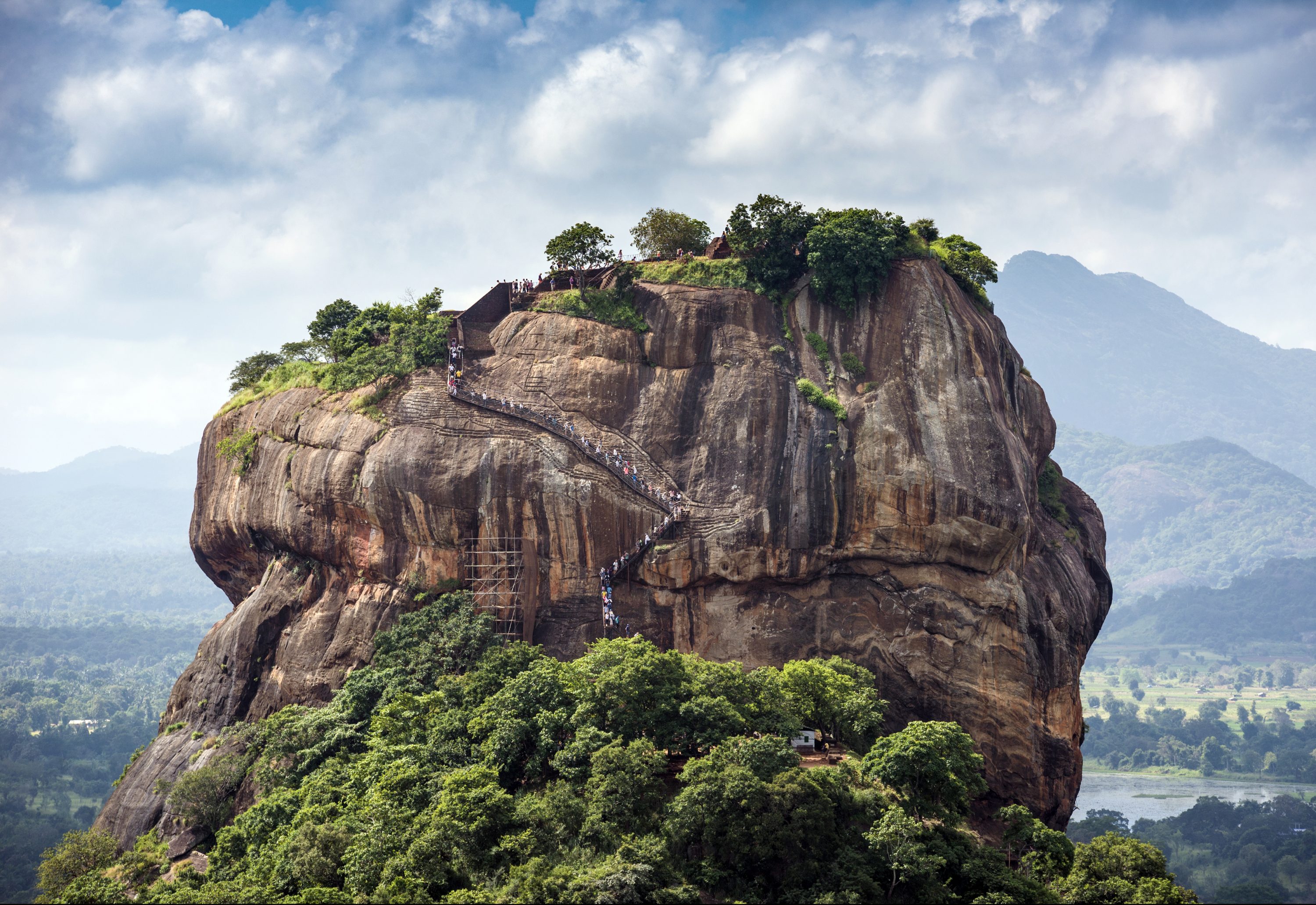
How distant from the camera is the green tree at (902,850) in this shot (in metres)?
28.4

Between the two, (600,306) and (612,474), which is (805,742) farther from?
(600,306)

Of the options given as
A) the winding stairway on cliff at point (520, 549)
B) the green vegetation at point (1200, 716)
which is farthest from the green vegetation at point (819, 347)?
the green vegetation at point (1200, 716)

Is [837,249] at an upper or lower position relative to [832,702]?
upper

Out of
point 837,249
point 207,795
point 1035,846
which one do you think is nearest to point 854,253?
point 837,249

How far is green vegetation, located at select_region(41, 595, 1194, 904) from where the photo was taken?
2852 cm

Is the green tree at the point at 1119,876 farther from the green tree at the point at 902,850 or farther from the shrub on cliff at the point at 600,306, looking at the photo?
the shrub on cliff at the point at 600,306

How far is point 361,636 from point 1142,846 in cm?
2611

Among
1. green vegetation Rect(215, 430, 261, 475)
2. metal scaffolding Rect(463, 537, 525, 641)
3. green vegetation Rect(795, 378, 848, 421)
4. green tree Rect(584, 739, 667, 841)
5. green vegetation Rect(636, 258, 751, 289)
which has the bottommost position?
green tree Rect(584, 739, 667, 841)

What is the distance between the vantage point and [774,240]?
44719mm

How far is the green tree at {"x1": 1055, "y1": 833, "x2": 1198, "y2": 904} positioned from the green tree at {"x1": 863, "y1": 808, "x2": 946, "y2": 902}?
3.24 m

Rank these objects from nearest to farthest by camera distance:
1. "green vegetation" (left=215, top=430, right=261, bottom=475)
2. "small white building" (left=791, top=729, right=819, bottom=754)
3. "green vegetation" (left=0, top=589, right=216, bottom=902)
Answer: "small white building" (left=791, top=729, right=819, bottom=754) < "green vegetation" (left=215, top=430, right=261, bottom=475) < "green vegetation" (left=0, top=589, right=216, bottom=902)

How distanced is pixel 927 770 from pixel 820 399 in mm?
14480

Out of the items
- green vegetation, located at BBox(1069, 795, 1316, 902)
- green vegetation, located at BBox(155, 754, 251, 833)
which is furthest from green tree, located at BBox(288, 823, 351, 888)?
green vegetation, located at BBox(1069, 795, 1316, 902)

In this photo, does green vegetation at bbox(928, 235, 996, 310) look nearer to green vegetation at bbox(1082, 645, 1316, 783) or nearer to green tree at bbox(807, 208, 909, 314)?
green tree at bbox(807, 208, 909, 314)
